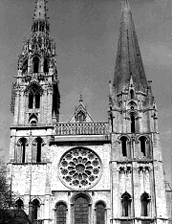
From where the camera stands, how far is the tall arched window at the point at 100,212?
2864 cm

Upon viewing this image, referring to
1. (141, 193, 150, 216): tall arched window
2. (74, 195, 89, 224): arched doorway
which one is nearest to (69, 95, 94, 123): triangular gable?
(74, 195, 89, 224): arched doorway

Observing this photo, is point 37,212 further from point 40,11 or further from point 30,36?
point 40,11

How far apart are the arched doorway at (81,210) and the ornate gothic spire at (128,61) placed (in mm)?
10208

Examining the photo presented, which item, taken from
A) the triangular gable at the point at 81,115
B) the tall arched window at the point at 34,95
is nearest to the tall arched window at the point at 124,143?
the triangular gable at the point at 81,115

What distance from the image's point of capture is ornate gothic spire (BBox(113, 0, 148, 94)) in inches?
1353

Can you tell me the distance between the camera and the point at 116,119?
3198 cm

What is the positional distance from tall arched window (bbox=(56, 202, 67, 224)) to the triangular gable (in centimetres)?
729

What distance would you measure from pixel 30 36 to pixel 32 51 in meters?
2.46

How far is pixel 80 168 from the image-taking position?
30.5 meters

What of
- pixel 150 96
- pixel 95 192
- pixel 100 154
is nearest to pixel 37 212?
Result: pixel 95 192

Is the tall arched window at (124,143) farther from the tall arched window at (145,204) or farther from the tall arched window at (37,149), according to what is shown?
the tall arched window at (37,149)

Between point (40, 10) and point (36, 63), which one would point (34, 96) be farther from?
point (40, 10)

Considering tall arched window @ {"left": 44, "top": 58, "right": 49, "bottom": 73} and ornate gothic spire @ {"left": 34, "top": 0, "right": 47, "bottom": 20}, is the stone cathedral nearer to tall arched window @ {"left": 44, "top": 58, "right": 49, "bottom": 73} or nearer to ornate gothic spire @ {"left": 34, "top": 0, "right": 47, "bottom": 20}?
tall arched window @ {"left": 44, "top": 58, "right": 49, "bottom": 73}

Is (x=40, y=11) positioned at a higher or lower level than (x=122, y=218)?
higher
